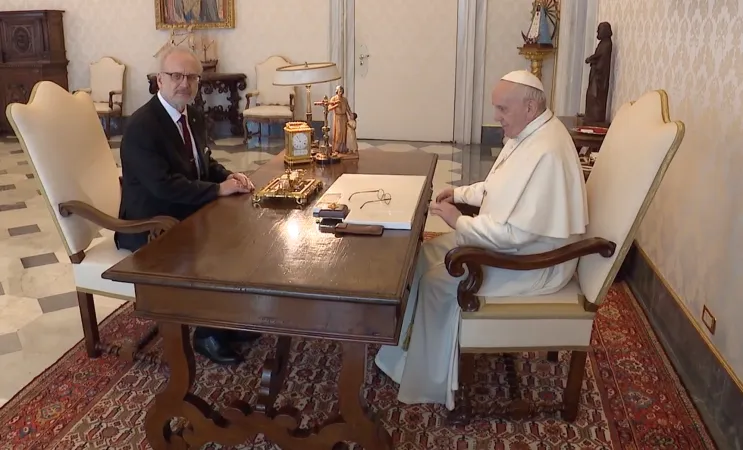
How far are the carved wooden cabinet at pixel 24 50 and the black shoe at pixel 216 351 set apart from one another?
6.52 metres

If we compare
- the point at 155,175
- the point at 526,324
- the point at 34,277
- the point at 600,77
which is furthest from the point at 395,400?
the point at 600,77

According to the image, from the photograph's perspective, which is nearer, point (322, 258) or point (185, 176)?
point (322, 258)

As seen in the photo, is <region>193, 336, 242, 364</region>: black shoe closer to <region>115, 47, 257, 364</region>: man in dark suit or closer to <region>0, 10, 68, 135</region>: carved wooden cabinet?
<region>115, 47, 257, 364</region>: man in dark suit

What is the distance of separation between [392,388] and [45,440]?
130 cm

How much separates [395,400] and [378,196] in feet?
2.66

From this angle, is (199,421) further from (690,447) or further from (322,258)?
(690,447)

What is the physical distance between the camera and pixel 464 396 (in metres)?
2.57

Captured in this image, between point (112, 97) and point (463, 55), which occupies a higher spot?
point (463, 55)

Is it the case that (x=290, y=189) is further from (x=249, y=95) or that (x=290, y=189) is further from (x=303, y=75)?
(x=249, y=95)

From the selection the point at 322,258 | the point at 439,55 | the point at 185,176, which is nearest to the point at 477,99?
the point at 439,55

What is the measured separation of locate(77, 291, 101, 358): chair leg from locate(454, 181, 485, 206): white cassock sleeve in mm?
1650

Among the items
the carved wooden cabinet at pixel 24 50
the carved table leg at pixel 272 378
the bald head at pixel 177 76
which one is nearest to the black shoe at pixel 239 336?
the carved table leg at pixel 272 378

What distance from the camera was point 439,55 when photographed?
26.0 feet

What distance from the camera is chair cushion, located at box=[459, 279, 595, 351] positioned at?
7.88 ft
